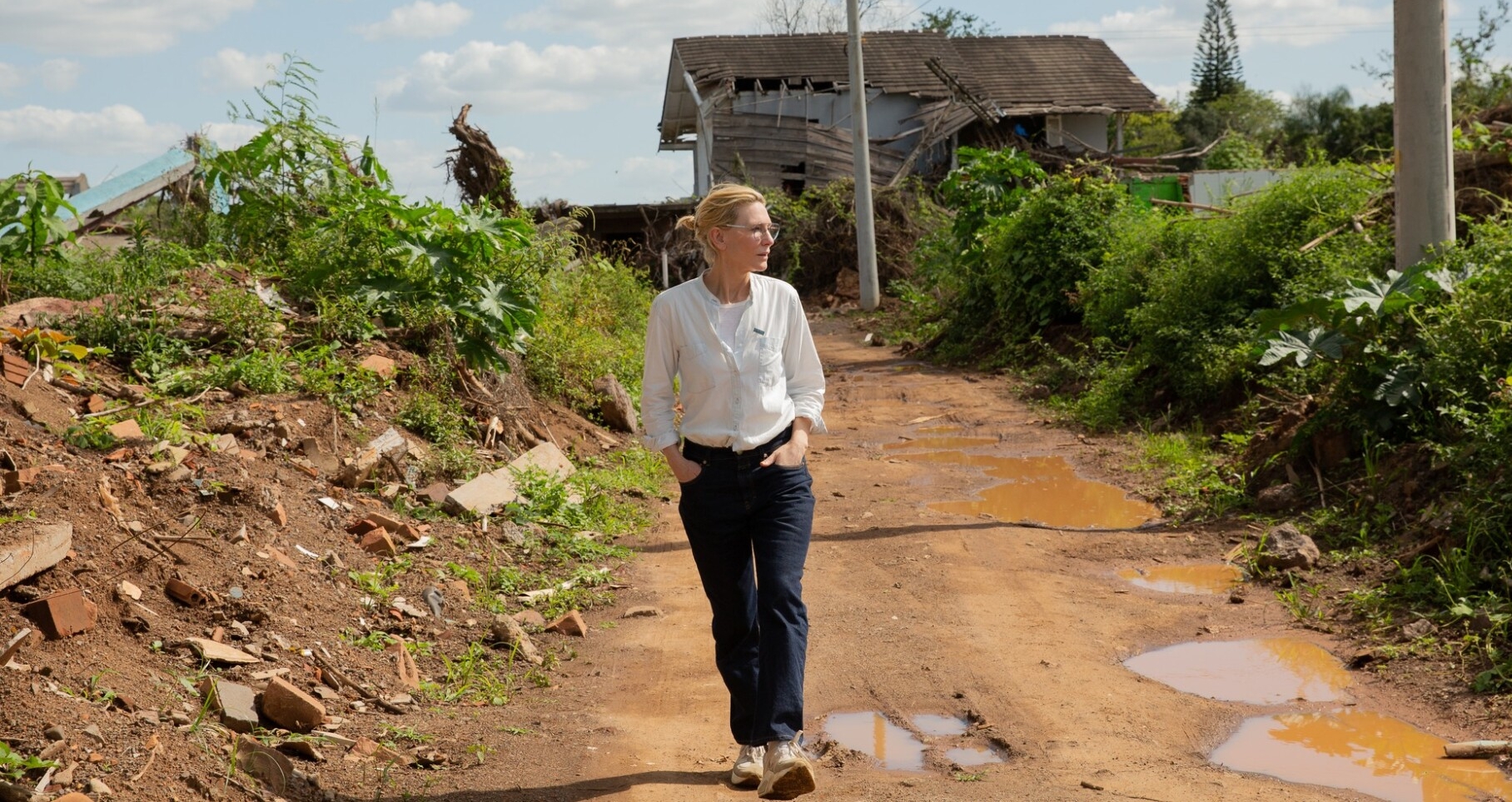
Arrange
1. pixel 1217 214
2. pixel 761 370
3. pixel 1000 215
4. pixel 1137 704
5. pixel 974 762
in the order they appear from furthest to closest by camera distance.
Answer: pixel 1000 215
pixel 1217 214
pixel 1137 704
pixel 974 762
pixel 761 370

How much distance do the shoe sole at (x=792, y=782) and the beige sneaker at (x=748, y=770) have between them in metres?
0.15

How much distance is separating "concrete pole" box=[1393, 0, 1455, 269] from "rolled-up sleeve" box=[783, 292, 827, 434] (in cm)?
547

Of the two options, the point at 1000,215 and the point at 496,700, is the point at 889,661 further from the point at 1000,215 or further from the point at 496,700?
the point at 1000,215

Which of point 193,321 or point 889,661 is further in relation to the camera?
point 193,321

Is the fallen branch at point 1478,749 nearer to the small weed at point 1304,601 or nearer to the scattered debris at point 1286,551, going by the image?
the small weed at point 1304,601

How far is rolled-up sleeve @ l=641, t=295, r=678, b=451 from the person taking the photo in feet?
13.3

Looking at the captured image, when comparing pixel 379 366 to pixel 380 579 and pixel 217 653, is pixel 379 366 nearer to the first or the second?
pixel 380 579

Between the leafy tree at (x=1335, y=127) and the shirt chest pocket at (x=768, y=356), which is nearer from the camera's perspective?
the shirt chest pocket at (x=768, y=356)

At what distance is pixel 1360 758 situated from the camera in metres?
4.33

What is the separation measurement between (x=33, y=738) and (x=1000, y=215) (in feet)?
49.6

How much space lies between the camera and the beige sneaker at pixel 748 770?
4062 millimetres

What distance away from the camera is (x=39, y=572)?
446cm

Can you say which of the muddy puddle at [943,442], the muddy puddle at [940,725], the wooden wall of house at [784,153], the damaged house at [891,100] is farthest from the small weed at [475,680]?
the damaged house at [891,100]

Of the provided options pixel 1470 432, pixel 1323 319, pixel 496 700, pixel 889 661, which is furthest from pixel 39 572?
pixel 1323 319
